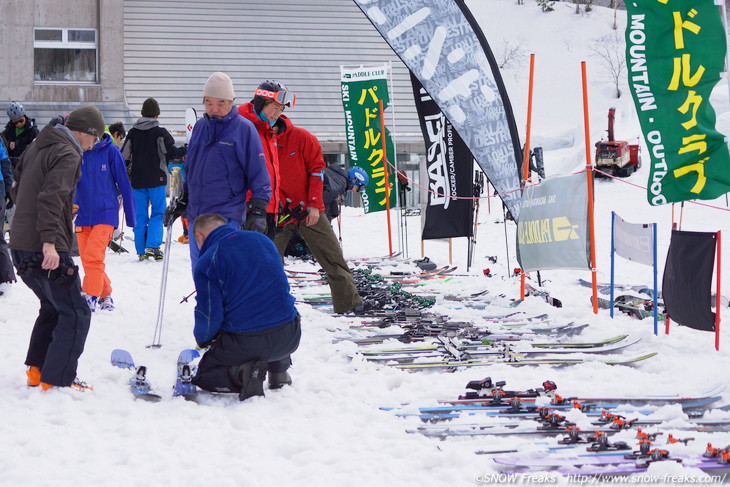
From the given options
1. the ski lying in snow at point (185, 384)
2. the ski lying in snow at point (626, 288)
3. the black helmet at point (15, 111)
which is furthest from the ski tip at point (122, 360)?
the black helmet at point (15, 111)

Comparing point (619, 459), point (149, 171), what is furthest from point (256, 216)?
point (149, 171)

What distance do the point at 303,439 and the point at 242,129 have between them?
2596 millimetres

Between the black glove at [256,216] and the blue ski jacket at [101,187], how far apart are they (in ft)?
5.58

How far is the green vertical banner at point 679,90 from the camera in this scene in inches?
235

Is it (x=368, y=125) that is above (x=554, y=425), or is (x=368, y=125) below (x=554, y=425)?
above

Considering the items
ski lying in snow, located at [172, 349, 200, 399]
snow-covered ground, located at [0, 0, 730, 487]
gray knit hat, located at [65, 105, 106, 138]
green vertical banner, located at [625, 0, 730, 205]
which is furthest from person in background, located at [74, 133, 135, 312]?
green vertical banner, located at [625, 0, 730, 205]

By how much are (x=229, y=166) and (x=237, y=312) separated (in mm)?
1521

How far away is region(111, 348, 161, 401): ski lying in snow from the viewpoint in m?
4.74

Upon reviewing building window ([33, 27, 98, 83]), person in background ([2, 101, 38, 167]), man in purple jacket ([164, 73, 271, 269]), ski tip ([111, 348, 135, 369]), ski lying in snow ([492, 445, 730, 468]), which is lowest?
ski lying in snow ([492, 445, 730, 468])

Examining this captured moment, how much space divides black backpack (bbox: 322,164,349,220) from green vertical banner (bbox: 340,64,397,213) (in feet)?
5.03

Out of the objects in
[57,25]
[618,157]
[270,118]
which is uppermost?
[57,25]

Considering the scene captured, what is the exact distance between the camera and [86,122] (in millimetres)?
5137

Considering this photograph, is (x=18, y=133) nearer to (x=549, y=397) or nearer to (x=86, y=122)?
(x=86, y=122)

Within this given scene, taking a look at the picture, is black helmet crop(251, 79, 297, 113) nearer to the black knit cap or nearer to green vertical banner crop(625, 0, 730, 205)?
green vertical banner crop(625, 0, 730, 205)
